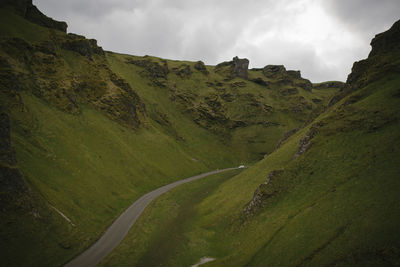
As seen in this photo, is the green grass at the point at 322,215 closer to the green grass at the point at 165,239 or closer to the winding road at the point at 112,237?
the green grass at the point at 165,239

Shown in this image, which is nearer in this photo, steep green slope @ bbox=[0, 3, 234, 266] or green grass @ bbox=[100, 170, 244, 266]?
steep green slope @ bbox=[0, 3, 234, 266]

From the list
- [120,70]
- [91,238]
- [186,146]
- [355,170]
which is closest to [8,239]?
[91,238]

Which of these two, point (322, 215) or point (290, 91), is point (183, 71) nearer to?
point (290, 91)

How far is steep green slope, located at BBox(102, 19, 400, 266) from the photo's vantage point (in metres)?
18.4

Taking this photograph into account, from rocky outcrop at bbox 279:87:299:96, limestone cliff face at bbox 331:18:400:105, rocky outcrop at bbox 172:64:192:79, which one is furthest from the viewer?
rocky outcrop at bbox 279:87:299:96

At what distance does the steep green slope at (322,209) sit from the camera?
18.4 metres

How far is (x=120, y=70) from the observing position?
13112 cm

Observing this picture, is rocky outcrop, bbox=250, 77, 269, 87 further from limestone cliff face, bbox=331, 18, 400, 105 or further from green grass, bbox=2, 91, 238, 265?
limestone cliff face, bbox=331, 18, 400, 105

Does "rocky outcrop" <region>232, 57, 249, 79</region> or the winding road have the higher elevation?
"rocky outcrop" <region>232, 57, 249, 79</region>

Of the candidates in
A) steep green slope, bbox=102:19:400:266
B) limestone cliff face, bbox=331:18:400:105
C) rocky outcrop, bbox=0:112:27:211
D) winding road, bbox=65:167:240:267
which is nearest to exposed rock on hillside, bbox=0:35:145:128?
rocky outcrop, bbox=0:112:27:211

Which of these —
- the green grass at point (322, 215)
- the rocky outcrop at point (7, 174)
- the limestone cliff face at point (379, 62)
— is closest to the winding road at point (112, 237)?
the green grass at point (322, 215)

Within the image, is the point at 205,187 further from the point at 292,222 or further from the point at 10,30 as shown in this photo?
the point at 10,30

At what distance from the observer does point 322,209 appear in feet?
79.1

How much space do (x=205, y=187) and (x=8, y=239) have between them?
162 ft
